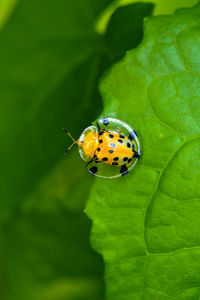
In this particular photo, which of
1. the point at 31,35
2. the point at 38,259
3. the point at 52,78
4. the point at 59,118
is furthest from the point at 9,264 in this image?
the point at 31,35

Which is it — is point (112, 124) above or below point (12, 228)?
above

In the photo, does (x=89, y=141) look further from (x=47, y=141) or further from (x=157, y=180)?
(x=47, y=141)

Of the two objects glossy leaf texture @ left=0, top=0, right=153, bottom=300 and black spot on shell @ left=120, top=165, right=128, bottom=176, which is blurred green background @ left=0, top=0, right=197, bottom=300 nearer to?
glossy leaf texture @ left=0, top=0, right=153, bottom=300

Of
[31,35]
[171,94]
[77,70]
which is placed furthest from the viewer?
[31,35]

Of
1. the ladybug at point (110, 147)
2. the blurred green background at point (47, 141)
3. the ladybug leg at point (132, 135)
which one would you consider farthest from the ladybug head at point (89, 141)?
the blurred green background at point (47, 141)

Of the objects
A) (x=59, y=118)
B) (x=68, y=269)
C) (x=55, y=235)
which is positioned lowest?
(x=68, y=269)

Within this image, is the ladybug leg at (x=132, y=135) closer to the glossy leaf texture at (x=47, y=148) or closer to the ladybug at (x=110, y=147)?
the ladybug at (x=110, y=147)

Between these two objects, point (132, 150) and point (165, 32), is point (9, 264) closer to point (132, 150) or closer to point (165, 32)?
point (132, 150)

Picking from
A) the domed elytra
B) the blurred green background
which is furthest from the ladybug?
the blurred green background
